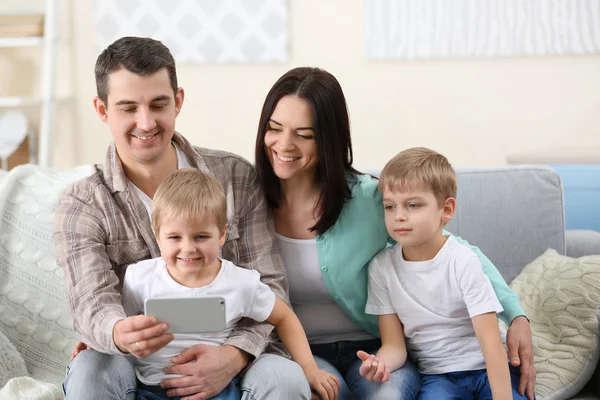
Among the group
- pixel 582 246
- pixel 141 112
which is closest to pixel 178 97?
pixel 141 112

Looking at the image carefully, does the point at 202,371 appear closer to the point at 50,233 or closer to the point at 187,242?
the point at 187,242

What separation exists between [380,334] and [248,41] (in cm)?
275

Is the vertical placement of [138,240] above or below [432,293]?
above

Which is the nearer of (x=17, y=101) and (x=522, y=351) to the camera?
(x=522, y=351)

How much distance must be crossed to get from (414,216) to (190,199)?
523mm

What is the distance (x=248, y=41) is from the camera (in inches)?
171

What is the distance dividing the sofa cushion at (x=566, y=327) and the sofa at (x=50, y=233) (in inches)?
3.6

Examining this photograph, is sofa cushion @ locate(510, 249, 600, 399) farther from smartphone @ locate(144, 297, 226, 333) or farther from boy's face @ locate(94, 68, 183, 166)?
boy's face @ locate(94, 68, 183, 166)

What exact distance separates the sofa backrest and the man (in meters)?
0.68

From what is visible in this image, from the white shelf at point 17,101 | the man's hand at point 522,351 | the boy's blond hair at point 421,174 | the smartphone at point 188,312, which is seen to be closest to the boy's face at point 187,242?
the smartphone at point 188,312

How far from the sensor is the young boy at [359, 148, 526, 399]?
177 centimetres

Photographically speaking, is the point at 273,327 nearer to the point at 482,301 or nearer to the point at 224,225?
the point at 224,225

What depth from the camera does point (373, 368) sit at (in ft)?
5.52

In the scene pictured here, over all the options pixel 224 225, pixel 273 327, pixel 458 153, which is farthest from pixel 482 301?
pixel 458 153
